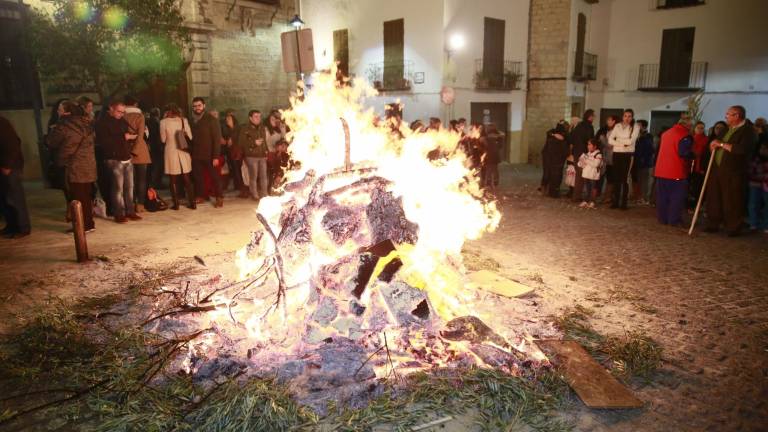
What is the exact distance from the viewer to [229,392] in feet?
12.6

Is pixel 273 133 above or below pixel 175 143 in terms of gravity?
above

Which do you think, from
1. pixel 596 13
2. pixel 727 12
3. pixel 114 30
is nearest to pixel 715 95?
pixel 727 12

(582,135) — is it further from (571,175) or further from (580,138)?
(571,175)

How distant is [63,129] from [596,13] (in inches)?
956

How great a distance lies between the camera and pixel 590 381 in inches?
162

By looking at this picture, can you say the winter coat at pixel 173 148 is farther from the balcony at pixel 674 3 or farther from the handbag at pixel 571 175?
the balcony at pixel 674 3

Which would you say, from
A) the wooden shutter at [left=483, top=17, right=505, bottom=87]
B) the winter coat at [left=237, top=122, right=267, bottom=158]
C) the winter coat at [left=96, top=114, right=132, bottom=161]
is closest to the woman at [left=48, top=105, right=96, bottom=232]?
the winter coat at [left=96, top=114, right=132, bottom=161]

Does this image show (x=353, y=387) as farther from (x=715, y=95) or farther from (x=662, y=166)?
(x=715, y=95)

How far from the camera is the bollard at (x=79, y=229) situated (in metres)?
7.03

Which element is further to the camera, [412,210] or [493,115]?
[493,115]

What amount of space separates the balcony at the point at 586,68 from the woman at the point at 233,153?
57.5ft

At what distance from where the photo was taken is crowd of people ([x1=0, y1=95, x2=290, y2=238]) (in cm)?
830

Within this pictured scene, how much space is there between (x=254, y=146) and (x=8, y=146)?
4.58 metres

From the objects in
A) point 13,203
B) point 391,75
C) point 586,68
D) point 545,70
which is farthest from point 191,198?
point 586,68
